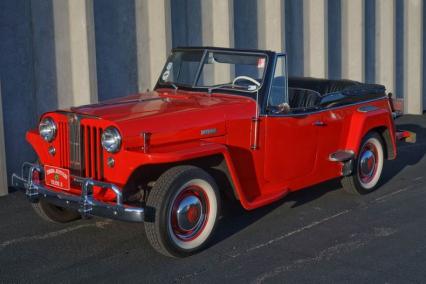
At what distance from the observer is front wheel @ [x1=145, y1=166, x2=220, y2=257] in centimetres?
500

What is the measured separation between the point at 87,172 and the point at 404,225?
300 centimetres

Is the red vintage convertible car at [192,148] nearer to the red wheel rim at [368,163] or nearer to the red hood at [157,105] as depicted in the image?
the red hood at [157,105]

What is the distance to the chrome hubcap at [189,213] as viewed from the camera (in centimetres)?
521

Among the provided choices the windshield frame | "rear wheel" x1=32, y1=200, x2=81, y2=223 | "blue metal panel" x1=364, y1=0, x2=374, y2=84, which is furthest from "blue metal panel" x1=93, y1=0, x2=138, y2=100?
"blue metal panel" x1=364, y1=0, x2=374, y2=84

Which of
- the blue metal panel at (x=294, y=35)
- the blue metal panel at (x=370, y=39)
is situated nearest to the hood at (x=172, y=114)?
the blue metal panel at (x=294, y=35)

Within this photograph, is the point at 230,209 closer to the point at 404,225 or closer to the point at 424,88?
the point at 404,225

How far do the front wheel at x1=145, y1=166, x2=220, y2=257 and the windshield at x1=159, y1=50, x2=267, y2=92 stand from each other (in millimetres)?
1310

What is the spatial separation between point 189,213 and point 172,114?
83 cm

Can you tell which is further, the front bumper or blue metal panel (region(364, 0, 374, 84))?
blue metal panel (region(364, 0, 374, 84))

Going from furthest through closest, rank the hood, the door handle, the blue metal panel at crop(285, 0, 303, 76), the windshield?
the blue metal panel at crop(285, 0, 303, 76), the door handle, the windshield, the hood

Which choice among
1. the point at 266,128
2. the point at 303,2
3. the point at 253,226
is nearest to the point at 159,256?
the point at 253,226

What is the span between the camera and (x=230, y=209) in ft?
22.0

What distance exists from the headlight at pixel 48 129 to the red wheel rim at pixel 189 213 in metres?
1.29

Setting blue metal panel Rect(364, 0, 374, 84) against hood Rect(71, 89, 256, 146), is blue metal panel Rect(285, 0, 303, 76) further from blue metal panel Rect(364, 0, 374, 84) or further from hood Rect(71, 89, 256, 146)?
hood Rect(71, 89, 256, 146)
